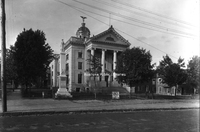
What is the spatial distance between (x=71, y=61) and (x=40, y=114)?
3246 cm

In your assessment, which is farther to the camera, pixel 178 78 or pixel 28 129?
pixel 178 78

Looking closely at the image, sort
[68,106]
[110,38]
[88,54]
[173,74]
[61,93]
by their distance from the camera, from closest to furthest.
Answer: [68,106] → [61,93] → [173,74] → [88,54] → [110,38]

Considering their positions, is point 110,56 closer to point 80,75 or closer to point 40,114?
point 80,75

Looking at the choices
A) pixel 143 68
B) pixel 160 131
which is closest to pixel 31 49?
pixel 143 68

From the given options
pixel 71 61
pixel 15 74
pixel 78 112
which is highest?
pixel 71 61

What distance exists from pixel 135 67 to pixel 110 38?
818 inches

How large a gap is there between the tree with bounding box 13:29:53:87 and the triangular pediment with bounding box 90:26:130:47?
54.5 ft

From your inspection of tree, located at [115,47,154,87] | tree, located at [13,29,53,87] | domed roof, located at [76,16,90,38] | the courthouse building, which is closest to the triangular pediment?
the courthouse building

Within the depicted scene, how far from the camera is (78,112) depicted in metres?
11.2

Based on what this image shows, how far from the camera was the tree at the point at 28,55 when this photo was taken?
25078 mm

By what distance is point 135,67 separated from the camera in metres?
24.8

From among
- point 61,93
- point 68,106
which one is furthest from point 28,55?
point 68,106

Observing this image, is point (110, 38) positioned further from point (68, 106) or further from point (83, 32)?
point (68, 106)

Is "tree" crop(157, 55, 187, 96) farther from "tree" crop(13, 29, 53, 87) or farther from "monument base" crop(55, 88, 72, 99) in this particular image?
"tree" crop(13, 29, 53, 87)
